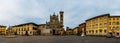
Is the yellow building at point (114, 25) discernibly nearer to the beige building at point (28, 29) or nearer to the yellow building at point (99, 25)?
the yellow building at point (99, 25)

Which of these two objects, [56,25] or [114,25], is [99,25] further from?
[56,25]

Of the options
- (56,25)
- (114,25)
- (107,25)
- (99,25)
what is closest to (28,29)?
(56,25)

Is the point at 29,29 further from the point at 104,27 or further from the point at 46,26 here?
the point at 104,27

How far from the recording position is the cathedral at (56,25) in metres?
140

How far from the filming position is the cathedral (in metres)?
140

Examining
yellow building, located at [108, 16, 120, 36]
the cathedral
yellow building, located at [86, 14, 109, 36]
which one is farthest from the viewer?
the cathedral

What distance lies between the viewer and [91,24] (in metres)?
119

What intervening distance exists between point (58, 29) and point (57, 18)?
10379 mm

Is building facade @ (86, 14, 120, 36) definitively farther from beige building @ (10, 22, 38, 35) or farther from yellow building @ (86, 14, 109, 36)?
beige building @ (10, 22, 38, 35)

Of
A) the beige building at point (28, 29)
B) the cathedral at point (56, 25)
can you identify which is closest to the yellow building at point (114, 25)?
the cathedral at point (56, 25)

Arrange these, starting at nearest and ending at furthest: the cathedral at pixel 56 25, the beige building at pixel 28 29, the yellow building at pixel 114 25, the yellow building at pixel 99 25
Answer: the yellow building at pixel 114 25
the yellow building at pixel 99 25
the cathedral at pixel 56 25
the beige building at pixel 28 29

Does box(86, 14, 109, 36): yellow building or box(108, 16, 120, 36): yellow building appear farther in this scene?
box(86, 14, 109, 36): yellow building

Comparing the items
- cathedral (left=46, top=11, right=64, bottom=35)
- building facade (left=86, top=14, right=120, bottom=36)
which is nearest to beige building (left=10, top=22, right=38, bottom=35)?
cathedral (left=46, top=11, right=64, bottom=35)

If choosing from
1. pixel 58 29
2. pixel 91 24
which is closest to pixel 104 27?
pixel 91 24
